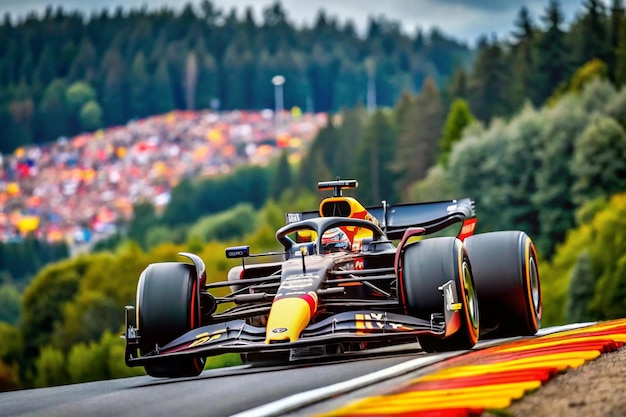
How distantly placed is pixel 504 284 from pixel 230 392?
525cm

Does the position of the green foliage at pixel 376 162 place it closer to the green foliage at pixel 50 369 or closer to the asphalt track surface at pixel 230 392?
the green foliage at pixel 50 369

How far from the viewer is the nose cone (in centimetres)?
1491

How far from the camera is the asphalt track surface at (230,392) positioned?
41.2 ft

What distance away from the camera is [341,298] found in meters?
16.7

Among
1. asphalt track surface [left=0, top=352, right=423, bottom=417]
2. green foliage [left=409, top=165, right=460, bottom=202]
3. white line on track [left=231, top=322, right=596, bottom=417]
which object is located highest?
white line on track [left=231, top=322, right=596, bottom=417]

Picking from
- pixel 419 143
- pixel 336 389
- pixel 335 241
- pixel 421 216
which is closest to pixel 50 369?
pixel 419 143

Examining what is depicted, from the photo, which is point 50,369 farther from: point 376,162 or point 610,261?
point 376,162

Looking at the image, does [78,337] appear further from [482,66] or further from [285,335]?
[285,335]

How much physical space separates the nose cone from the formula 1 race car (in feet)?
0.04

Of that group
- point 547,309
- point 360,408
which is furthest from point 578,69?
point 360,408

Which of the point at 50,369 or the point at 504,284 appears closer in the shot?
the point at 504,284

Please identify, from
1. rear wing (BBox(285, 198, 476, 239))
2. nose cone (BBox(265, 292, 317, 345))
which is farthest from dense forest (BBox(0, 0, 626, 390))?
nose cone (BBox(265, 292, 317, 345))

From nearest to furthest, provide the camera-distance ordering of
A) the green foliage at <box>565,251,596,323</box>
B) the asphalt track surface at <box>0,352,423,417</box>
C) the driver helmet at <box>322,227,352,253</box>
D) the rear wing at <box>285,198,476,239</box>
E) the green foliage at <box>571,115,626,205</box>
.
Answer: the asphalt track surface at <box>0,352,423,417</box> → the driver helmet at <box>322,227,352,253</box> → the rear wing at <box>285,198,476,239</box> → the green foliage at <box>565,251,596,323</box> → the green foliage at <box>571,115,626,205</box>

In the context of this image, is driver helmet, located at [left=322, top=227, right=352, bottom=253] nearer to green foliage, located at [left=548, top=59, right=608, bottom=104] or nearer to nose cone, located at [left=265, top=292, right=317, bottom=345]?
nose cone, located at [left=265, top=292, right=317, bottom=345]
